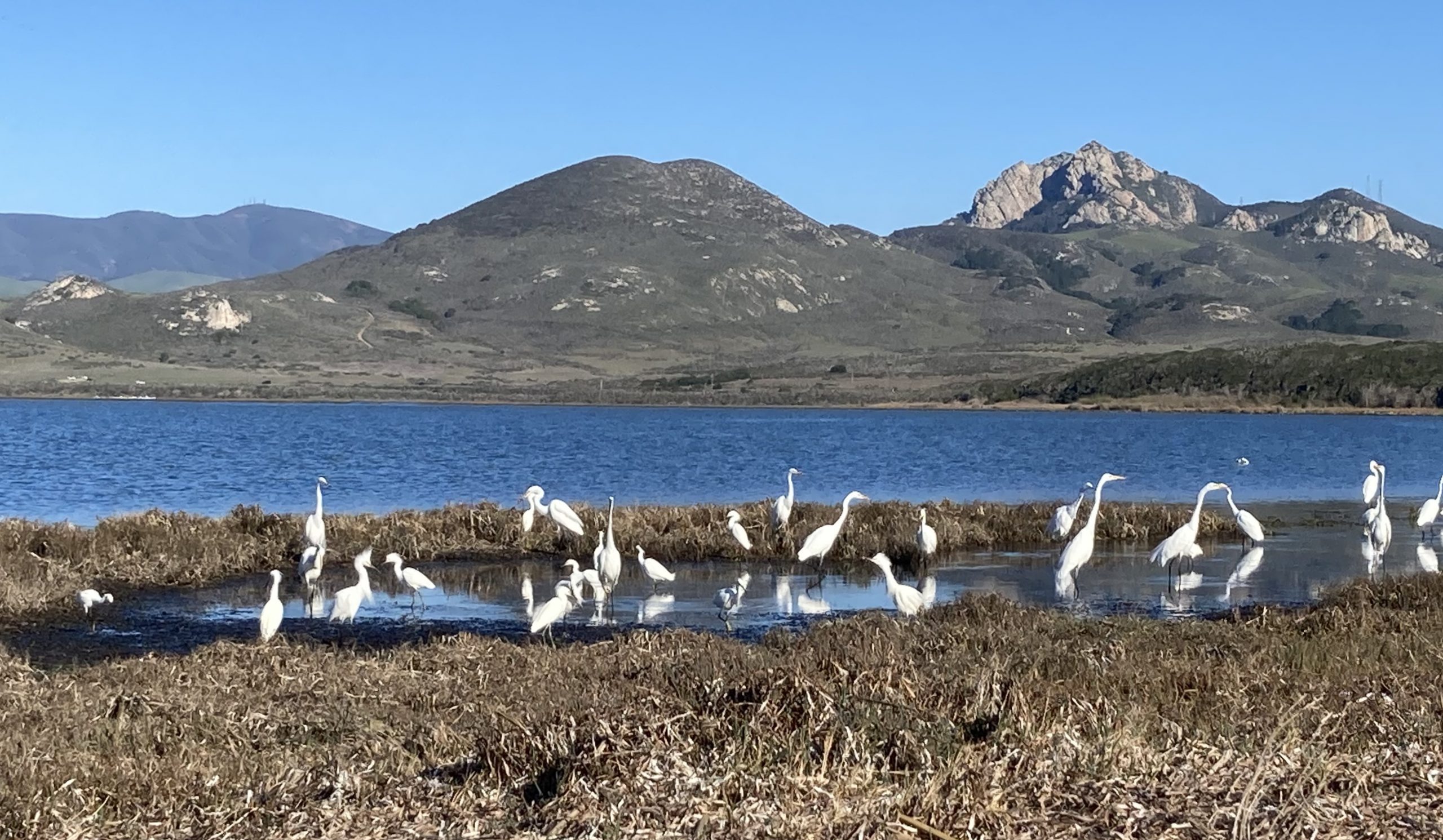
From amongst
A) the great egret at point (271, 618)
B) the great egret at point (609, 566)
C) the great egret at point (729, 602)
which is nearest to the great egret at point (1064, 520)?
the great egret at point (729, 602)

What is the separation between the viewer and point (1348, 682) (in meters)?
8.70

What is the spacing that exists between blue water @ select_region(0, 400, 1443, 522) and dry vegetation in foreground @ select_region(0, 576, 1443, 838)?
25.1m

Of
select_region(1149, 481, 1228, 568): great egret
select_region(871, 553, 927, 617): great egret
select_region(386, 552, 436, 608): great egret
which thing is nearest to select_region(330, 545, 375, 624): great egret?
select_region(386, 552, 436, 608): great egret

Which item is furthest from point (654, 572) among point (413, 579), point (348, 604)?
point (348, 604)

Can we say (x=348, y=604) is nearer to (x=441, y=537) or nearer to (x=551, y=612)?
(x=551, y=612)

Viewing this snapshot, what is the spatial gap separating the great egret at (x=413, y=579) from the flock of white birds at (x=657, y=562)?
2 centimetres

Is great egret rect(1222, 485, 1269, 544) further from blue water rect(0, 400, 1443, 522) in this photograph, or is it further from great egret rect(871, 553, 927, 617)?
blue water rect(0, 400, 1443, 522)

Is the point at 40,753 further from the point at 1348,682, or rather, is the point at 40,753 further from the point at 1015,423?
the point at 1015,423

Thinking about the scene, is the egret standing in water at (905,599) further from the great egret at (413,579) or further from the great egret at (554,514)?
the great egret at (554,514)

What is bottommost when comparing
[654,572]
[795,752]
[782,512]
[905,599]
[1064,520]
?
[654,572]

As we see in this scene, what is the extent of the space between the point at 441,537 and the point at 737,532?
4436 mm

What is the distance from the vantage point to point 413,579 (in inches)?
757

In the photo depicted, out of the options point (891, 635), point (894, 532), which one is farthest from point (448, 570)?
point (891, 635)

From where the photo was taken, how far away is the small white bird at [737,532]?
2381cm
